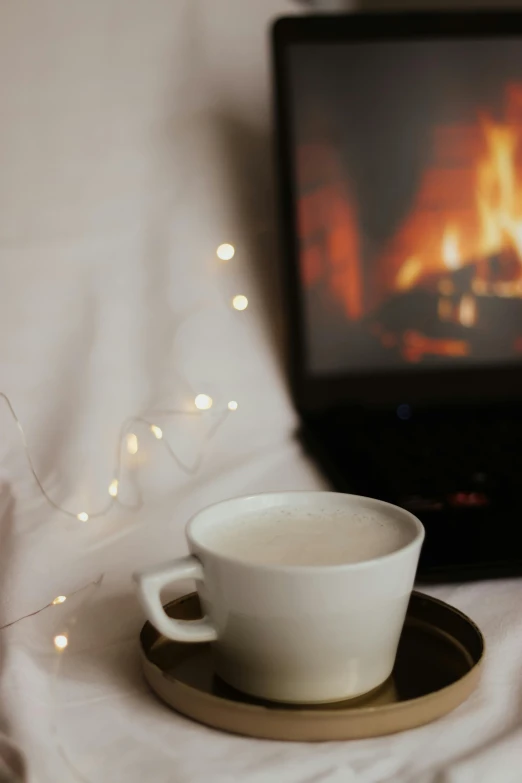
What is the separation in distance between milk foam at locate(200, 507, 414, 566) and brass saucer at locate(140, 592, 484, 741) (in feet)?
0.21

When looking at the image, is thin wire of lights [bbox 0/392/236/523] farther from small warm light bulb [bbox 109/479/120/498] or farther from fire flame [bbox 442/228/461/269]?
fire flame [bbox 442/228/461/269]

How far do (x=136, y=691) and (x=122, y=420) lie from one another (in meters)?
0.34

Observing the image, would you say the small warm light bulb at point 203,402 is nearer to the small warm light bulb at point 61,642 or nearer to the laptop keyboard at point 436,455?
the laptop keyboard at point 436,455

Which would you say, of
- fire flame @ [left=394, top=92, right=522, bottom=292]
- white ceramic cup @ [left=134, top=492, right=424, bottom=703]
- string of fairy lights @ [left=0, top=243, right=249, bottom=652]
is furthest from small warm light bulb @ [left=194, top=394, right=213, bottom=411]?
white ceramic cup @ [left=134, top=492, right=424, bottom=703]

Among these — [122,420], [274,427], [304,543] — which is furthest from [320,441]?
[304,543]

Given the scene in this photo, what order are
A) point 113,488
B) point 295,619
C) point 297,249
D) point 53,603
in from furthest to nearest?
point 297,249, point 113,488, point 53,603, point 295,619

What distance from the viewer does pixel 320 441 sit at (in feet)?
2.41

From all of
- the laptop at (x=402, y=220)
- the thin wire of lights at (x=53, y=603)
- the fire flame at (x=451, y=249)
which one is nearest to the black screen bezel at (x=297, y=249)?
the laptop at (x=402, y=220)

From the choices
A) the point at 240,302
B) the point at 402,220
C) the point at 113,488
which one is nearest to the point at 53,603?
the point at 113,488

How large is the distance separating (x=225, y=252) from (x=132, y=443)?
22 centimetres

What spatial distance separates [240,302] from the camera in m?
0.81

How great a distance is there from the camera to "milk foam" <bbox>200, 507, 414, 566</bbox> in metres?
0.39

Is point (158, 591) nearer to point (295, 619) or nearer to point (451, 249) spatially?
point (295, 619)

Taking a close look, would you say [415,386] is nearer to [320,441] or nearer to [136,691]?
[320,441]
